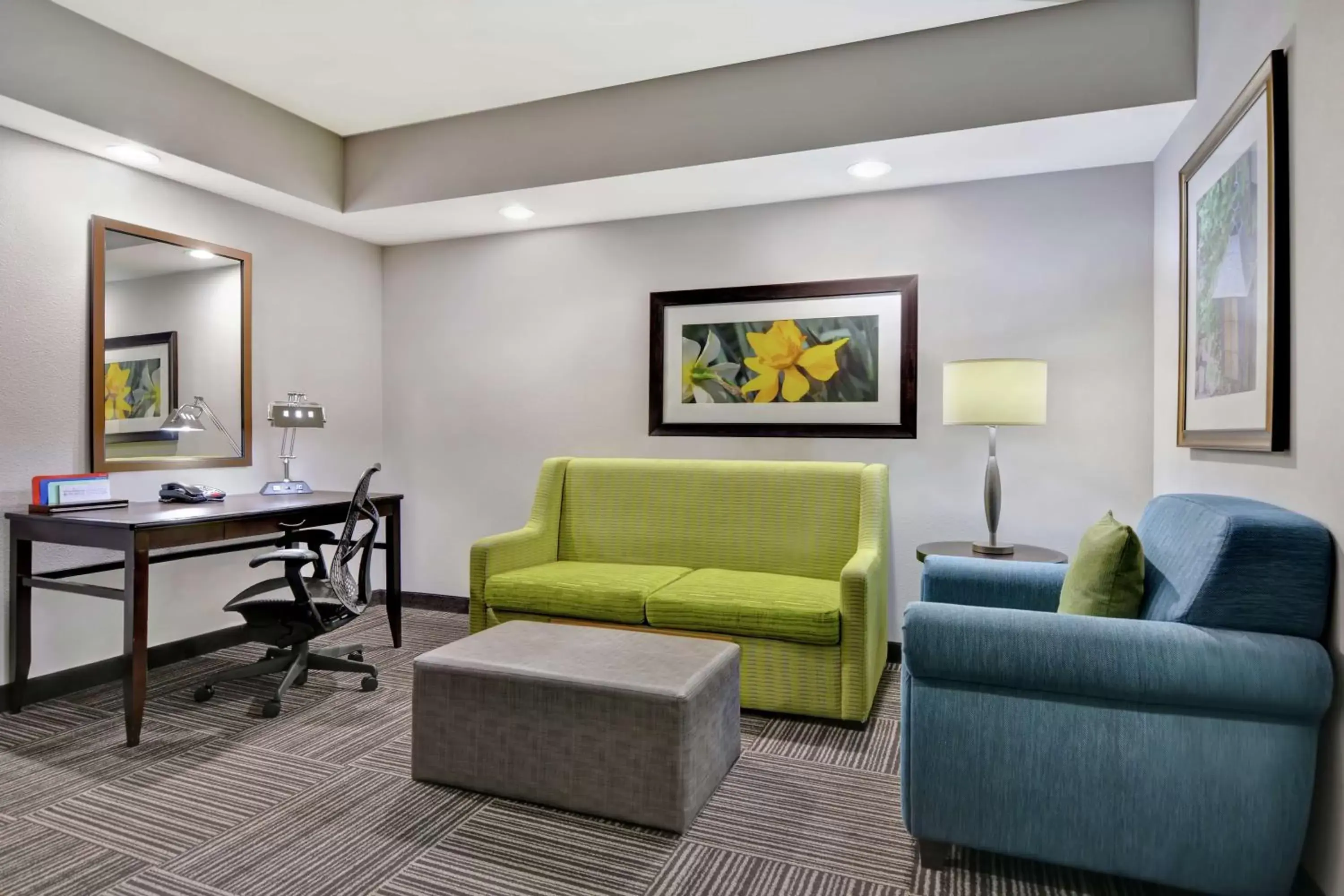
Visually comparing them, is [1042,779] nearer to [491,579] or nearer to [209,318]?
[491,579]

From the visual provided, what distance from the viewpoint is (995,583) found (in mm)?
2301

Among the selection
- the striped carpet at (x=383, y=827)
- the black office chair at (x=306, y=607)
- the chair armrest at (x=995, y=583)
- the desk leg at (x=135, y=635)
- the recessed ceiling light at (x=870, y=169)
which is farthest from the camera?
the recessed ceiling light at (x=870, y=169)

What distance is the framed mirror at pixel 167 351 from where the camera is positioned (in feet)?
10.0

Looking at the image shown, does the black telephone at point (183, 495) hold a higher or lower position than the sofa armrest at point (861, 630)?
higher

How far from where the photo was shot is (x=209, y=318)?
346cm

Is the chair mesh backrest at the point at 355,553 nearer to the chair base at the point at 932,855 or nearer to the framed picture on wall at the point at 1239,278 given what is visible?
the chair base at the point at 932,855

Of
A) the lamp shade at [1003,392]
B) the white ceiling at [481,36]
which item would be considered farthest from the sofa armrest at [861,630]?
the white ceiling at [481,36]

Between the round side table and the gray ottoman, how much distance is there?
3.23ft

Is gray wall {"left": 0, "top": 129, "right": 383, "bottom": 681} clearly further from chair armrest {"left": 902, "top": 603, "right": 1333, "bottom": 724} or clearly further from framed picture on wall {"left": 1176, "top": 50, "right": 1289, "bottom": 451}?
framed picture on wall {"left": 1176, "top": 50, "right": 1289, "bottom": 451}

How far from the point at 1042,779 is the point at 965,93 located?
2278 millimetres

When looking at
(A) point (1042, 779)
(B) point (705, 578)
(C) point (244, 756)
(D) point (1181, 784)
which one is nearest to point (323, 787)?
(C) point (244, 756)

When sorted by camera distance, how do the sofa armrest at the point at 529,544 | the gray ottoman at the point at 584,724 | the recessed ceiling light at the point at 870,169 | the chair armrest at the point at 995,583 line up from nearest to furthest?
1. the gray ottoman at the point at 584,724
2. the chair armrest at the point at 995,583
3. the recessed ceiling light at the point at 870,169
4. the sofa armrest at the point at 529,544

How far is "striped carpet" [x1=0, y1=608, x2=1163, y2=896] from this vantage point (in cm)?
175

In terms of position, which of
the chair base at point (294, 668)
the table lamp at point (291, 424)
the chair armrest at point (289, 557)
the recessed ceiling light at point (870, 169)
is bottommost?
the chair base at point (294, 668)
